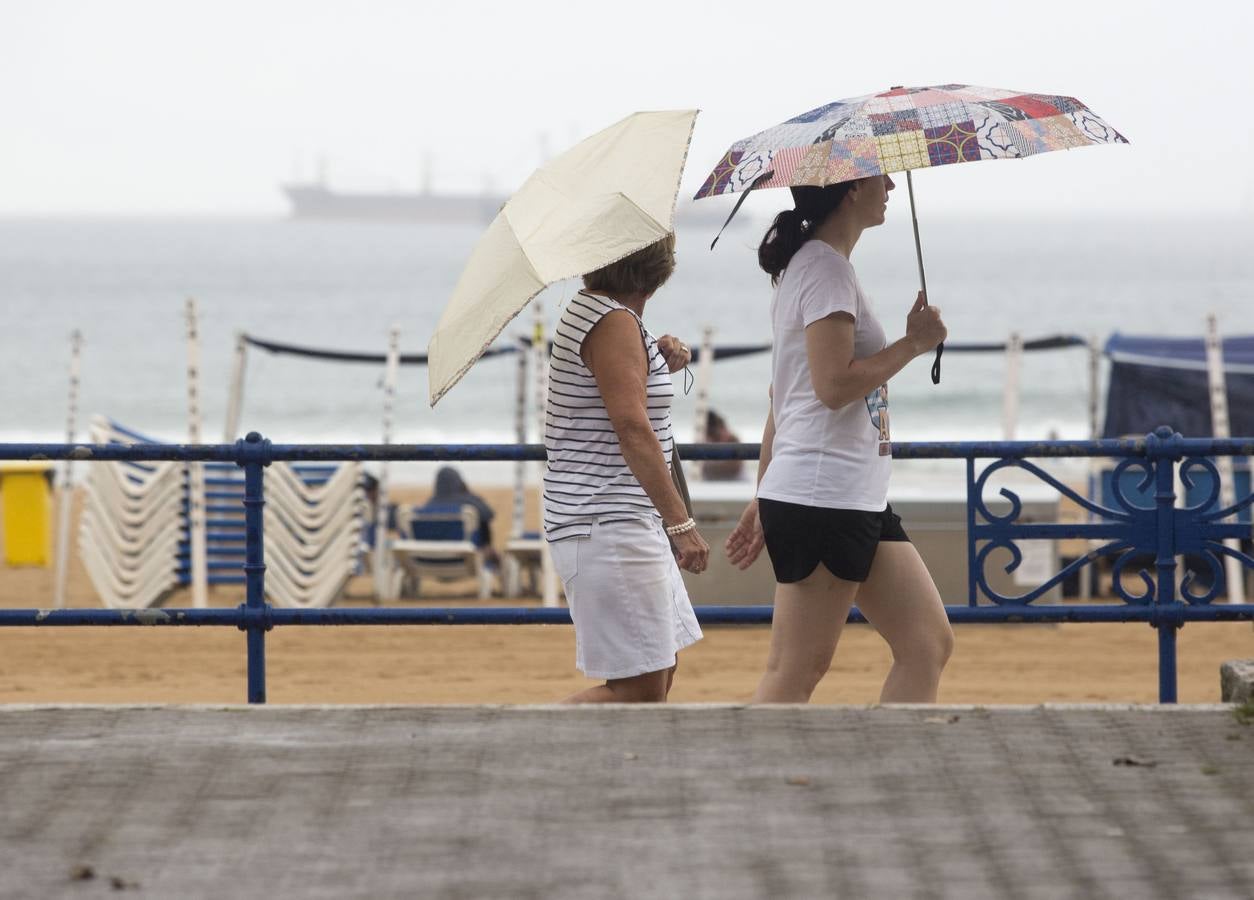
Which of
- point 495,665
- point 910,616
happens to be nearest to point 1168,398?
point 495,665

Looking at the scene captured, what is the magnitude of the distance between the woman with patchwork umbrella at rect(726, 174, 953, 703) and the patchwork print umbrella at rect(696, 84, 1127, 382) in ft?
0.40

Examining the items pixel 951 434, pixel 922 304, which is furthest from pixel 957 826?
pixel 951 434

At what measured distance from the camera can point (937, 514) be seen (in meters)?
10.5

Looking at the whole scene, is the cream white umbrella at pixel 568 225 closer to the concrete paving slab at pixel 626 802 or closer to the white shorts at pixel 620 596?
the white shorts at pixel 620 596

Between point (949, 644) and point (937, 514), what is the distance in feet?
22.1

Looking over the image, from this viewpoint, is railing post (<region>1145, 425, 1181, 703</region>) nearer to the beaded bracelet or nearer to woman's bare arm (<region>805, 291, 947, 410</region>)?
woman's bare arm (<region>805, 291, 947, 410</region>)

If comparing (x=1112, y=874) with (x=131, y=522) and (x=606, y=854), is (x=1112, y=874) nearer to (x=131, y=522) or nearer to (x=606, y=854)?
(x=606, y=854)

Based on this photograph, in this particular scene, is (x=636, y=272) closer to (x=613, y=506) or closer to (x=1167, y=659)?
(x=613, y=506)

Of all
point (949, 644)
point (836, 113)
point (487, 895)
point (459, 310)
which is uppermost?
point (836, 113)

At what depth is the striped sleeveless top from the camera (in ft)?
12.1

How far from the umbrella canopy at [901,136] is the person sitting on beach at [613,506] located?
0.32 m

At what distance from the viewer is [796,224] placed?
3.81 m

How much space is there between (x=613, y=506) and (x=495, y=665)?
5.99m

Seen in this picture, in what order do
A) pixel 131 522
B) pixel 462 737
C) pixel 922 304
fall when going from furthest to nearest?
pixel 131 522
pixel 922 304
pixel 462 737
